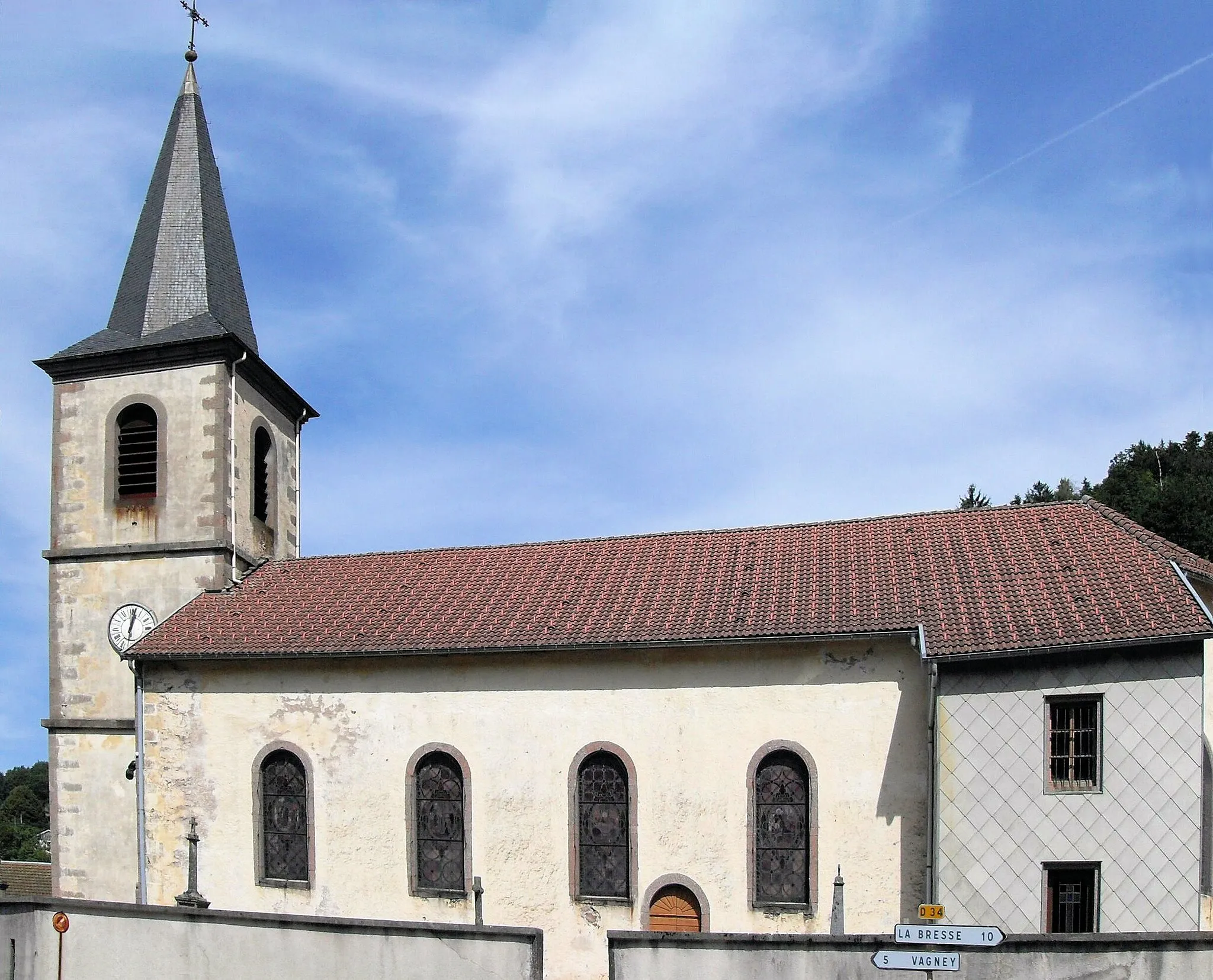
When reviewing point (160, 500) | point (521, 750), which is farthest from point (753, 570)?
point (160, 500)

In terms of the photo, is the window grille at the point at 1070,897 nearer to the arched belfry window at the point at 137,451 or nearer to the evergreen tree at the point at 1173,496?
the arched belfry window at the point at 137,451

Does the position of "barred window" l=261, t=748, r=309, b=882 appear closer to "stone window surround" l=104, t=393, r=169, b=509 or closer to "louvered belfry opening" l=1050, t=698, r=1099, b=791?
"stone window surround" l=104, t=393, r=169, b=509

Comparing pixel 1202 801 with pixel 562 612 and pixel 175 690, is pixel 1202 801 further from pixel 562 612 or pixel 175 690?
pixel 175 690

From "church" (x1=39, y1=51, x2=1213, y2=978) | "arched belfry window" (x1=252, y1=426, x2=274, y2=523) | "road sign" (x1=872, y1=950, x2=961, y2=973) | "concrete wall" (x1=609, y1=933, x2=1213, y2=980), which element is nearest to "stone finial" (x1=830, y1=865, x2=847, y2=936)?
"church" (x1=39, y1=51, x2=1213, y2=978)

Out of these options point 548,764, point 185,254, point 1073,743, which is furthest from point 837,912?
point 185,254

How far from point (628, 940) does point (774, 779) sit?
20.6ft

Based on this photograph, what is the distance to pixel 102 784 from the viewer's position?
22.3 metres

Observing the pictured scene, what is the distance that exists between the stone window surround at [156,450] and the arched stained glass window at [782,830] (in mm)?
13096

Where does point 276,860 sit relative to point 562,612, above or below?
below

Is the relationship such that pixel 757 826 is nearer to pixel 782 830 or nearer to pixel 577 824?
pixel 782 830

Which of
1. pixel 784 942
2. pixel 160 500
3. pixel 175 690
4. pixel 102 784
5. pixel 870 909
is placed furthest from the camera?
pixel 160 500

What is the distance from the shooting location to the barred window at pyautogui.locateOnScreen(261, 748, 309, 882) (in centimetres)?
2005

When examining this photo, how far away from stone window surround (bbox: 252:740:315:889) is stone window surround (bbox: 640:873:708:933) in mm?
5491

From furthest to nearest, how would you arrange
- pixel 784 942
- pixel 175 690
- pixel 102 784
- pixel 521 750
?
pixel 102 784 < pixel 175 690 < pixel 521 750 < pixel 784 942
